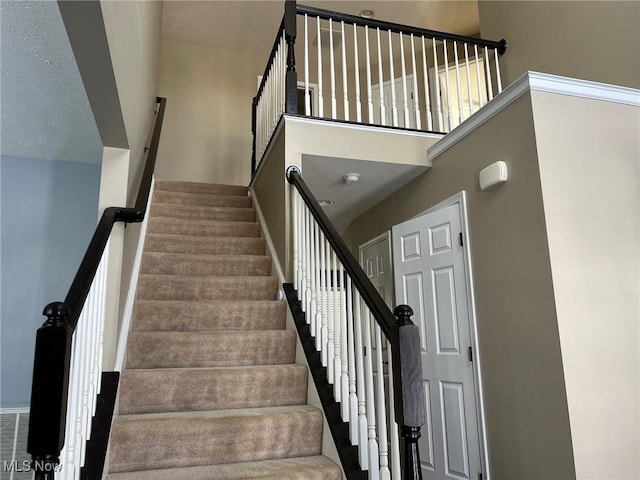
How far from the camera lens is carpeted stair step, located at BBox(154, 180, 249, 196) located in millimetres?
4664

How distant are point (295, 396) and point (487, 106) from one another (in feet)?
6.57

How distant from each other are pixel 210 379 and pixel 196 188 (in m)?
2.91

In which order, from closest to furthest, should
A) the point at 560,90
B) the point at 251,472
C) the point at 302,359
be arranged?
the point at 251,472 < the point at 560,90 < the point at 302,359

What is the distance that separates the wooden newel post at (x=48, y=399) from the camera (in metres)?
1.08

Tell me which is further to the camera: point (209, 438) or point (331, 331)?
point (331, 331)

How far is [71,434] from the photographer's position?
1.35 meters

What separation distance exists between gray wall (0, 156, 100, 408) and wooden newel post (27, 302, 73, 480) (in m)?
2.61

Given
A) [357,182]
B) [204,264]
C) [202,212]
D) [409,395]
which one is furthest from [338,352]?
[202,212]

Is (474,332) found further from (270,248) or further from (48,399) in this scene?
(48,399)

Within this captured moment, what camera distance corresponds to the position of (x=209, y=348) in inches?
98.7

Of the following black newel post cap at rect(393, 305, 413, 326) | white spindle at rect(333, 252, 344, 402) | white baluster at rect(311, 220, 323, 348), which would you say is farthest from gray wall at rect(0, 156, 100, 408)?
black newel post cap at rect(393, 305, 413, 326)

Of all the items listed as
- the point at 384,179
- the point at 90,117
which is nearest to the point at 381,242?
the point at 384,179

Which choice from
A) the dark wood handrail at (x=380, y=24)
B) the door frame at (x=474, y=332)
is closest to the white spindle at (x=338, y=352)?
the door frame at (x=474, y=332)

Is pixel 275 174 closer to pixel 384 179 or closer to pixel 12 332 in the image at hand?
pixel 384 179
